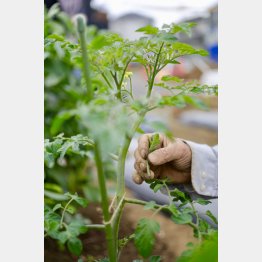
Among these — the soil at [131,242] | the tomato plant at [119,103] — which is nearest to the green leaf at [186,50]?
the tomato plant at [119,103]

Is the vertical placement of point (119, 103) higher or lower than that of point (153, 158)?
higher

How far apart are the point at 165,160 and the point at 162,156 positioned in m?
0.01

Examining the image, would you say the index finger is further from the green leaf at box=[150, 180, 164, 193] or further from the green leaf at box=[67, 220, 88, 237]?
the green leaf at box=[67, 220, 88, 237]

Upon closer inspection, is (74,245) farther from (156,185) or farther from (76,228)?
(156,185)

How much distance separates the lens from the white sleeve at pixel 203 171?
2.77 feet

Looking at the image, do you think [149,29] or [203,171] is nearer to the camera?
[149,29]

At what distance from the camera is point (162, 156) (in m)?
0.80

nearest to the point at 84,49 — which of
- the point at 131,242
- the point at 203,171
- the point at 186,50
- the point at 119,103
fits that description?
the point at 119,103

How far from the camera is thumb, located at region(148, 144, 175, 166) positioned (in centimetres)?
79

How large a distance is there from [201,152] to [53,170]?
113cm

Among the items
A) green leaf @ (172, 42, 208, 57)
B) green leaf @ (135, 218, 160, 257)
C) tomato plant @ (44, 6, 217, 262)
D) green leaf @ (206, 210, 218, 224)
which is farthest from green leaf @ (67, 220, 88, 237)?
green leaf @ (172, 42, 208, 57)

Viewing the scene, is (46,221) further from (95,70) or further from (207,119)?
(207,119)

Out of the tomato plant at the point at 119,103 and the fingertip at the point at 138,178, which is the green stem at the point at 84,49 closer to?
the tomato plant at the point at 119,103

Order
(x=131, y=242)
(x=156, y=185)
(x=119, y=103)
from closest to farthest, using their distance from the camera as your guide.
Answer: (x=119, y=103), (x=156, y=185), (x=131, y=242)
